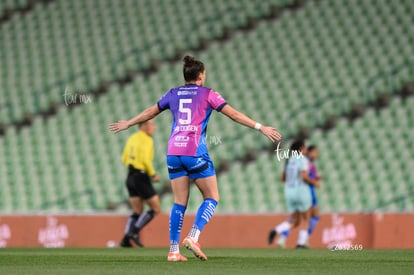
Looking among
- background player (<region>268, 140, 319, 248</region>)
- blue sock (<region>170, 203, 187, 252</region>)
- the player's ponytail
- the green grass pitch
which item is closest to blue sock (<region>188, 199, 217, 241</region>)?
blue sock (<region>170, 203, 187, 252</region>)

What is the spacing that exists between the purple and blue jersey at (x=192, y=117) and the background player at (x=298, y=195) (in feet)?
18.8

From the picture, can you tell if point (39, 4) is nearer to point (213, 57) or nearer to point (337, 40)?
point (213, 57)

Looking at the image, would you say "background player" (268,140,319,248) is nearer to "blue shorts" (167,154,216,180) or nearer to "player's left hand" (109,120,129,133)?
"blue shorts" (167,154,216,180)

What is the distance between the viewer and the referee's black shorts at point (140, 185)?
51.2 ft

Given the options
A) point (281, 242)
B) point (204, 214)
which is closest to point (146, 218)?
point (281, 242)

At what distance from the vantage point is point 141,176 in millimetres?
15648

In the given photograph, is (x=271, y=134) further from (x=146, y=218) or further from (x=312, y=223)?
(x=312, y=223)

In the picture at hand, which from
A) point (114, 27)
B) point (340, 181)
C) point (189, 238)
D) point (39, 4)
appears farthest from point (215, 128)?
point (189, 238)

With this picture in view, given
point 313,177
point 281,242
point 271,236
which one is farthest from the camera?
point 313,177

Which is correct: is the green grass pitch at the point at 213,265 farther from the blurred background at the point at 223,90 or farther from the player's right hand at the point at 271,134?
the blurred background at the point at 223,90

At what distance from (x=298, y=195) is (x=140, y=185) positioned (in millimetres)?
2399

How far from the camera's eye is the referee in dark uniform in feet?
51.1

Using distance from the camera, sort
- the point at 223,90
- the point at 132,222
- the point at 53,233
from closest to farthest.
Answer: the point at 132,222
the point at 53,233
the point at 223,90

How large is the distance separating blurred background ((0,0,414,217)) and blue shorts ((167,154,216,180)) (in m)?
7.91
